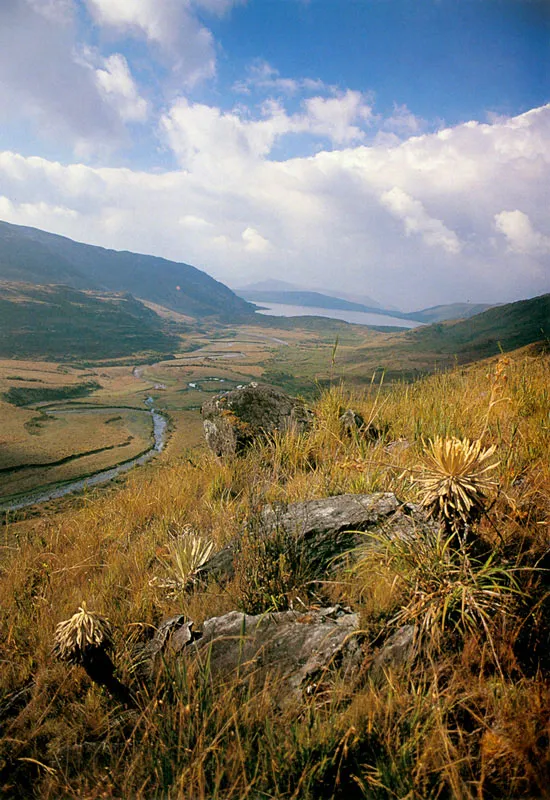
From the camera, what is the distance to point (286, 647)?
245 centimetres

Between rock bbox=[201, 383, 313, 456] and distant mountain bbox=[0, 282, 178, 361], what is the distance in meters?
156

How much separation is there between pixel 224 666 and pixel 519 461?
125 inches

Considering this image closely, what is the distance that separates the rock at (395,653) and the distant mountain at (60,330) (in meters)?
163

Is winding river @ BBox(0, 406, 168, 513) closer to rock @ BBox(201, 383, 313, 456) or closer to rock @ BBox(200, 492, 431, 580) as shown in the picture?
rock @ BBox(201, 383, 313, 456)

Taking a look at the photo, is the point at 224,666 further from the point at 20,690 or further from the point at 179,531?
the point at 179,531

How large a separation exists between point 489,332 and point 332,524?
434 ft

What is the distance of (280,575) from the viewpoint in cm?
309

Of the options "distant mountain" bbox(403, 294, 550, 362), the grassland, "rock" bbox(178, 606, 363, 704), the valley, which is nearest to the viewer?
the grassland

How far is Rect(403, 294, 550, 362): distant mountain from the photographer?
90062 mm

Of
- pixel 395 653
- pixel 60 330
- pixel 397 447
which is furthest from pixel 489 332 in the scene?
pixel 60 330

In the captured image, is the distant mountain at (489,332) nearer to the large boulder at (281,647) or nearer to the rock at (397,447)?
the rock at (397,447)

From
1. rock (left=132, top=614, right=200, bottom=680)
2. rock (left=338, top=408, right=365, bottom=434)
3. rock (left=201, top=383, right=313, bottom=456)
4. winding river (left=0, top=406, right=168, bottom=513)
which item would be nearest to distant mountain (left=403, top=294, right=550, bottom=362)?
winding river (left=0, top=406, right=168, bottom=513)

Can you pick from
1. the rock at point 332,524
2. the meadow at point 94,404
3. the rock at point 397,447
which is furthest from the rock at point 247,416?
the meadow at point 94,404

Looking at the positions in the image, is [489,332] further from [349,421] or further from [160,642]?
[160,642]
